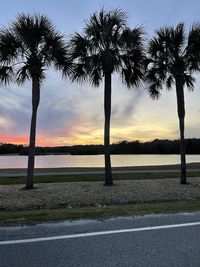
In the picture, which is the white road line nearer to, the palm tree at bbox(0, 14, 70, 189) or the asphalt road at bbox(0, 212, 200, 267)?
the asphalt road at bbox(0, 212, 200, 267)

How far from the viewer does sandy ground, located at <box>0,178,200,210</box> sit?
499 inches

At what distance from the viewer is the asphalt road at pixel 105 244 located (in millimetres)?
5484

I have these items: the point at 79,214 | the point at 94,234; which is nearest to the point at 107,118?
the point at 79,214

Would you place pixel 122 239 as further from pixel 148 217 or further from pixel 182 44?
pixel 182 44

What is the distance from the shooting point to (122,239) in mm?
6766

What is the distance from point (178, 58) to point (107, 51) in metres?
3.77

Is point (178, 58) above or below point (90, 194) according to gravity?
above

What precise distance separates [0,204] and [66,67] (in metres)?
6.73

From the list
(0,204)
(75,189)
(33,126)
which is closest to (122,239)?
(0,204)

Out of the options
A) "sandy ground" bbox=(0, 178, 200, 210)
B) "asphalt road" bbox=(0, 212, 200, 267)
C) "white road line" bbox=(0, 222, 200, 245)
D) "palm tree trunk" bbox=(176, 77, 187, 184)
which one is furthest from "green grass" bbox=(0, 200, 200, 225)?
"palm tree trunk" bbox=(176, 77, 187, 184)

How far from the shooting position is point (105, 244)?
6.43 metres

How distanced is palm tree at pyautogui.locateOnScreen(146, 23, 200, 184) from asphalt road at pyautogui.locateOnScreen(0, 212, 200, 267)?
10612mm

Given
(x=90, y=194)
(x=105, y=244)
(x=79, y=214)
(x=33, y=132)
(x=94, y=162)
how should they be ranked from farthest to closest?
1. (x=94, y=162)
2. (x=33, y=132)
3. (x=90, y=194)
4. (x=79, y=214)
5. (x=105, y=244)

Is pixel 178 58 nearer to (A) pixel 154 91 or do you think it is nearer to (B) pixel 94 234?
(A) pixel 154 91
